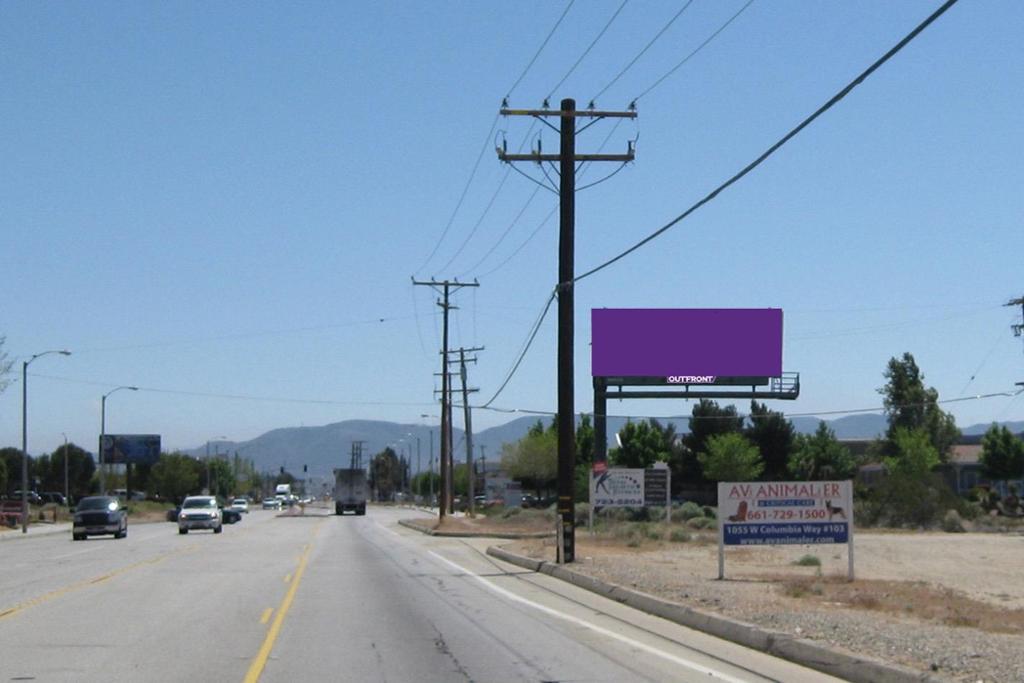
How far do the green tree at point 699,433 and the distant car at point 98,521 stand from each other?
154 feet

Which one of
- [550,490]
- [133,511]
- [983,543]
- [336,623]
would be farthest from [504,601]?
[550,490]

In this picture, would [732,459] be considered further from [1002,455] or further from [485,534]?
[485,534]

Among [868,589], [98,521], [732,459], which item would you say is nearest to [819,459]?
[732,459]

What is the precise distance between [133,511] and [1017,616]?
9429cm

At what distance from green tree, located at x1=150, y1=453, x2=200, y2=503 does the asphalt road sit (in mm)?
119102

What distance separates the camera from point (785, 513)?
Answer: 25.5 metres

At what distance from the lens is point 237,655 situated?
14.8 metres

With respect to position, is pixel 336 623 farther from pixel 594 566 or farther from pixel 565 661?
pixel 594 566

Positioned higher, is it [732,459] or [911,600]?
[732,459]

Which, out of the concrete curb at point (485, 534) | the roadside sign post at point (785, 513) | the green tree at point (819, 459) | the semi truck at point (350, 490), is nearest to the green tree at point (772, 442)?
the green tree at point (819, 459)

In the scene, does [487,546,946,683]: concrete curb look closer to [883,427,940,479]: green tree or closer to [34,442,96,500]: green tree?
[883,427,940,479]: green tree

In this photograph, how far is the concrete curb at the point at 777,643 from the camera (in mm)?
12453

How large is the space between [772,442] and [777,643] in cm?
7786

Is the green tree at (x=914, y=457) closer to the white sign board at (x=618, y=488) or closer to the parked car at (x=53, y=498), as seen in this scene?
the white sign board at (x=618, y=488)
